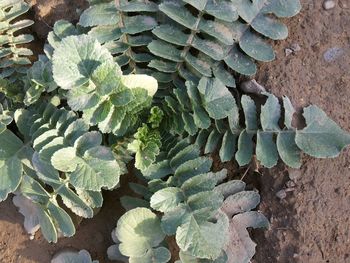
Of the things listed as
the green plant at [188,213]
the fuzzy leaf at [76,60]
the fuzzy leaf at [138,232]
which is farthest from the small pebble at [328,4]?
the fuzzy leaf at [138,232]

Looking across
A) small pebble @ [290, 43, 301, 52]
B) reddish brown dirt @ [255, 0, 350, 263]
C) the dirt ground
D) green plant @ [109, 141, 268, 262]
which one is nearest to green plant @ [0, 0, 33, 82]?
the dirt ground

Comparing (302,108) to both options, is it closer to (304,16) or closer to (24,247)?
(304,16)

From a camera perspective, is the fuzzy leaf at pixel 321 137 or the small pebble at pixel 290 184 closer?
the fuzzy leaf at pixel 321 137

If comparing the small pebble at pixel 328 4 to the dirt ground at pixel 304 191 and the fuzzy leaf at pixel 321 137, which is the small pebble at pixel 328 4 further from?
the fuzzy leaf at pixel 321 137

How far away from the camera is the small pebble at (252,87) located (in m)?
2.55

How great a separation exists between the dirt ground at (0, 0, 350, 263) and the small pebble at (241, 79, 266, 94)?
35mm

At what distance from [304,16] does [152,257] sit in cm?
127

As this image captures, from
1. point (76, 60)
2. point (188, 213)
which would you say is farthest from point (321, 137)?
point (76, 60)

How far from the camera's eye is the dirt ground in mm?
2383

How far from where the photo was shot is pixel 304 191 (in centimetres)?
242

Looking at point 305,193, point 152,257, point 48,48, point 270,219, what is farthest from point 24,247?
point 305,193

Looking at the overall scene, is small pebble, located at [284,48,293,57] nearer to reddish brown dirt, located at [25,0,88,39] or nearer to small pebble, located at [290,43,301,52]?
small pebble, located at [290,43,301,52]

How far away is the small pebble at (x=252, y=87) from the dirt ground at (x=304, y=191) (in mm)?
35

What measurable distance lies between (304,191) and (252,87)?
506 mm
